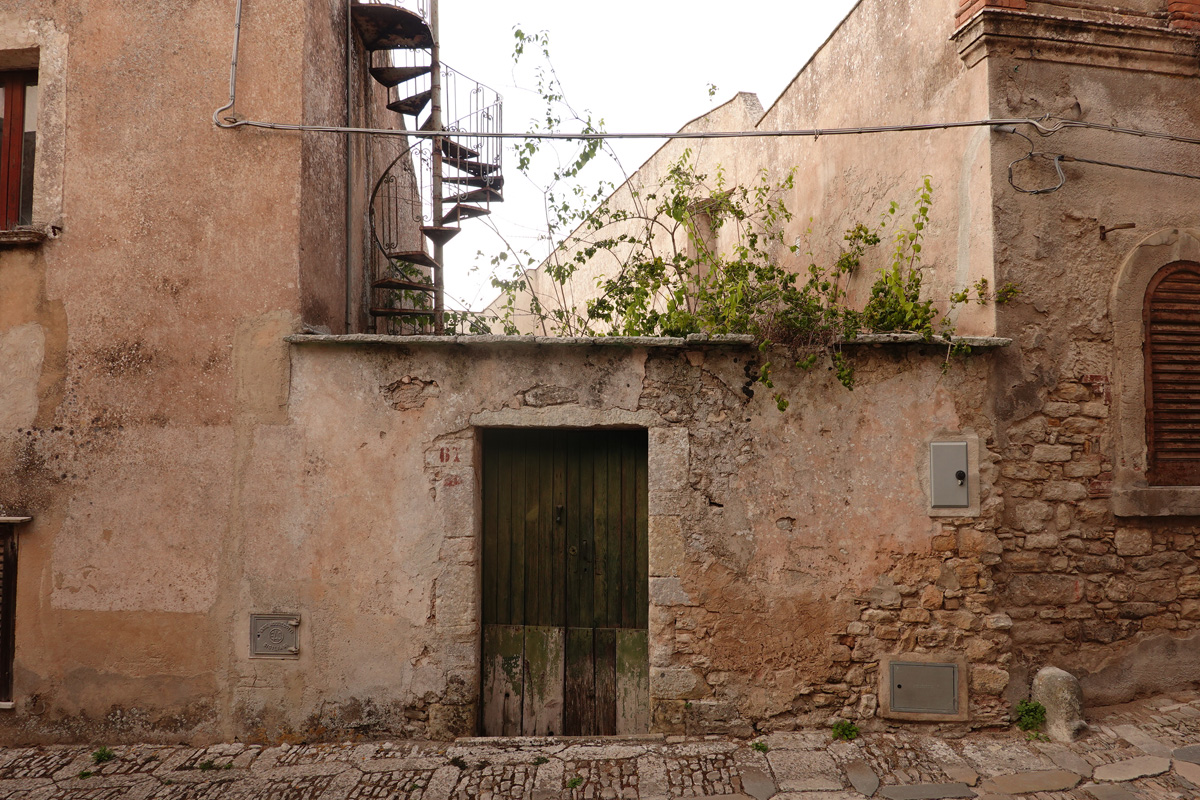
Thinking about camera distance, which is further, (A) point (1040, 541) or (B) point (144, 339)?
(B) point (144, 339)

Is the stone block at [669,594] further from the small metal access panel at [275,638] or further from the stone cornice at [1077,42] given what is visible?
the stone cornice at [1077,42]

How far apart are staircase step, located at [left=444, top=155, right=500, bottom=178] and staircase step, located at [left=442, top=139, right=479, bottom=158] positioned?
55mm

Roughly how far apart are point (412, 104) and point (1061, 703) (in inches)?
285

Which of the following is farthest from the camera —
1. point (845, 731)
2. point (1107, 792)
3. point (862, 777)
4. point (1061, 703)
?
point (845, 731)

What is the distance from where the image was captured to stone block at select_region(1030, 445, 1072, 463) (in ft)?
16.0

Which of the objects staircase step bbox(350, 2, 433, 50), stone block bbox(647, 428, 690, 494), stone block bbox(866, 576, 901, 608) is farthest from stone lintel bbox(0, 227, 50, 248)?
stone block bbox(866, 576, 901, 608)

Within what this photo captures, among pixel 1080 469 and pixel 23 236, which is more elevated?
pixel 23 236

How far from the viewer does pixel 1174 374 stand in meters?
5.07

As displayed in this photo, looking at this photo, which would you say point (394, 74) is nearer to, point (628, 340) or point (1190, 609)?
point (628, 340)

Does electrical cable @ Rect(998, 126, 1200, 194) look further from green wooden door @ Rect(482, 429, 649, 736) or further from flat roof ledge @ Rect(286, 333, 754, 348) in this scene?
green wooden door @ Rect(482, 429, 649, 736)

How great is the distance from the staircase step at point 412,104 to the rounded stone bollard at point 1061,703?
707 cm

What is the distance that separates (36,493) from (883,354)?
223 inches

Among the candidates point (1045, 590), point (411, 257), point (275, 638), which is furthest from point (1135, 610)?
point (411, 257)

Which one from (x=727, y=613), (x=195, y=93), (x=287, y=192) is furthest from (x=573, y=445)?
(x=195, y=93)
